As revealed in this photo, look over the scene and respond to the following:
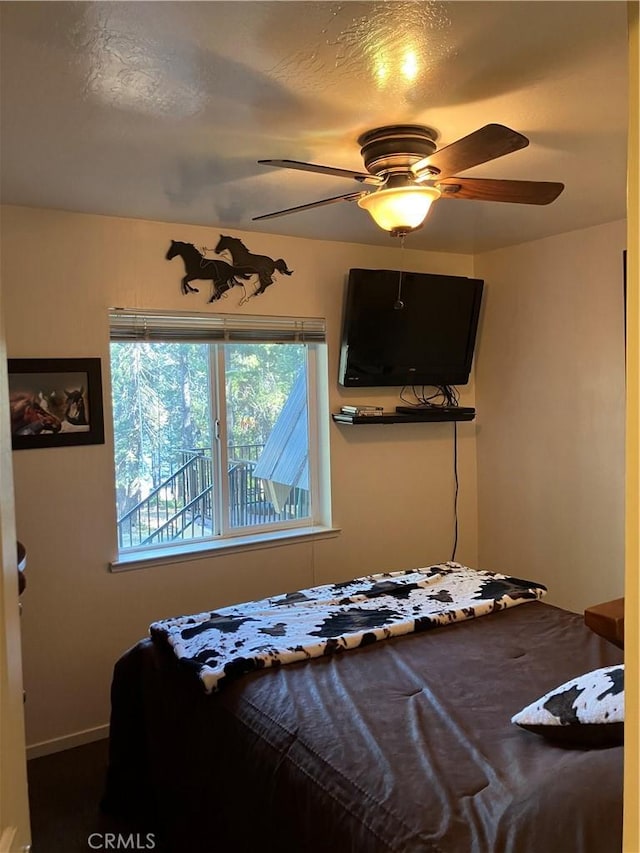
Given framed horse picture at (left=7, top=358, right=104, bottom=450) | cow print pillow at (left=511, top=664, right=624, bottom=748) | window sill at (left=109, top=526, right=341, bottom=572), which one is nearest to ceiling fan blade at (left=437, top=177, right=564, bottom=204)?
cow print pillow at (left=511, top=664, right=624, bottom=748)

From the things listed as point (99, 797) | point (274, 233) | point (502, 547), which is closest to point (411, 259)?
point (274, 233)

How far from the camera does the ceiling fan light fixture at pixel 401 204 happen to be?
2.11 metres

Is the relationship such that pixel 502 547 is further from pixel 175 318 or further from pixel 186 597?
pixel 175 318

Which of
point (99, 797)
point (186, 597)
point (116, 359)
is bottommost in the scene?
point (99, 797)

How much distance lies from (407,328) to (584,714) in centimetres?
265

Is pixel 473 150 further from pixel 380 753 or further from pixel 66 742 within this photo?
pixel 66 742

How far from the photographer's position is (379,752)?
1759 millimetres

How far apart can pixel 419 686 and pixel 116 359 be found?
2.14m

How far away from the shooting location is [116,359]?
3385 mm

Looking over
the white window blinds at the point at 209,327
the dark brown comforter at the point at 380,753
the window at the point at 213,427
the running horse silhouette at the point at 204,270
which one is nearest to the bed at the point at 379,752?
the dark brown comforter at the point at 380,753

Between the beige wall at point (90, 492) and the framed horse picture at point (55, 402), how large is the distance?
0.14 feet

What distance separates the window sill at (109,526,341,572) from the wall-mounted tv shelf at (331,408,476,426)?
0.64 meters

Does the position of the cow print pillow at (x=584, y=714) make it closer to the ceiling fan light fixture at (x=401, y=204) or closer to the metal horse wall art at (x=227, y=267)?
the ceiling fan light fixture at (x=401, y=204)

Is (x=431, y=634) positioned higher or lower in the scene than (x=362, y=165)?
lower
